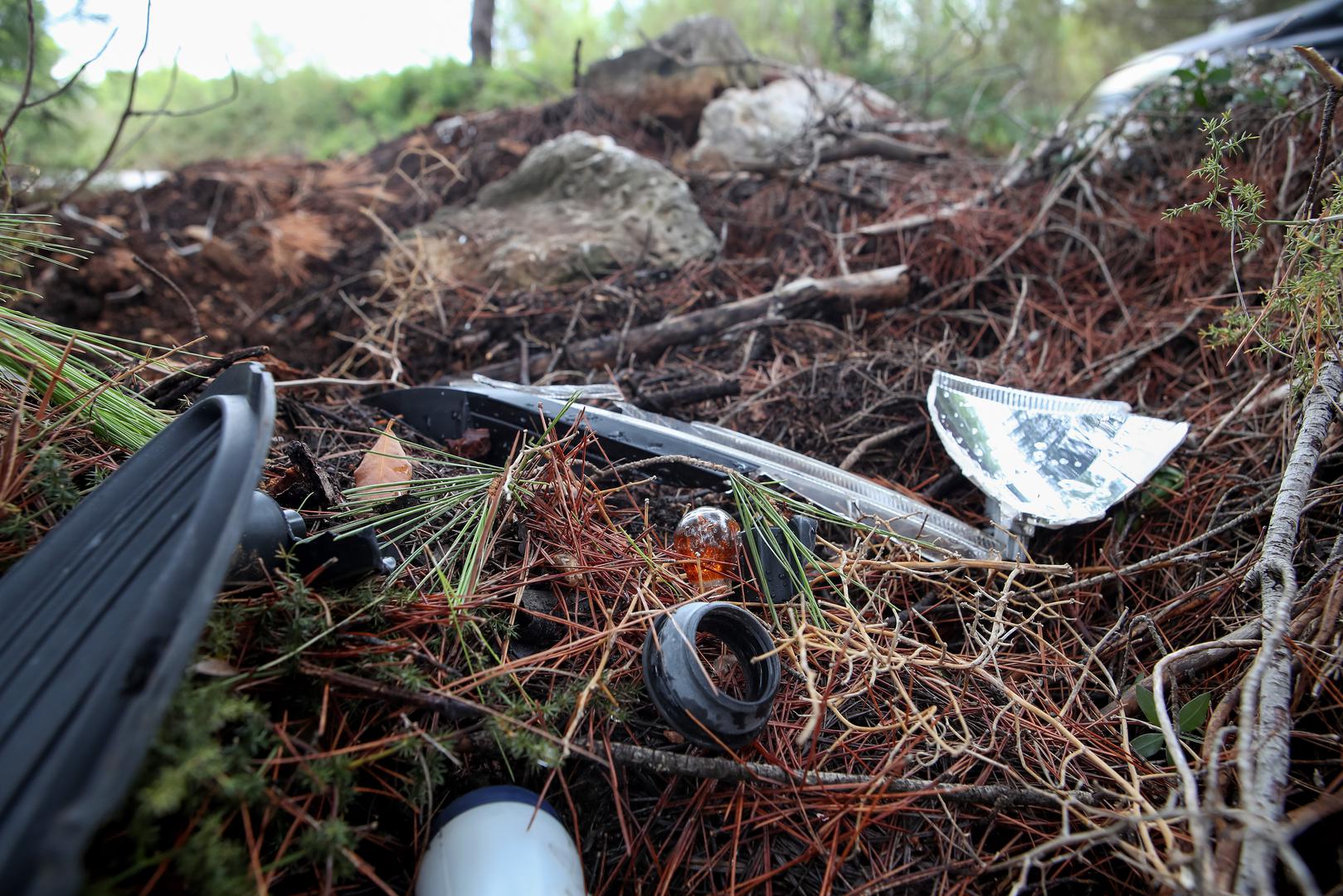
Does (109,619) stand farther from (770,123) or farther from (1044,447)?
(770,123)

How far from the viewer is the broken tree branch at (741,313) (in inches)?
108

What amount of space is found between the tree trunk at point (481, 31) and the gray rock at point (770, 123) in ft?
14.2

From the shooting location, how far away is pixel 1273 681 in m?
1.27

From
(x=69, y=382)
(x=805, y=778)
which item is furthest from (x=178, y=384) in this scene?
(x=805, y=778)

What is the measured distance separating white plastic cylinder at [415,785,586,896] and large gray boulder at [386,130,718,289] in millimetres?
2455

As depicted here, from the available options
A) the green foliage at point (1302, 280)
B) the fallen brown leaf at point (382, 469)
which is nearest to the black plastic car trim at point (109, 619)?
the fallen brown leaf at point (382, 469)

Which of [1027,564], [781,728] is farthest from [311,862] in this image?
[1027,564]

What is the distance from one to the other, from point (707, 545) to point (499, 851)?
808 millimetres

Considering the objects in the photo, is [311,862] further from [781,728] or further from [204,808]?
[781,728]

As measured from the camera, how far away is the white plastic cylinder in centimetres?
107

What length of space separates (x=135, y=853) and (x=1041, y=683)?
1.66 m

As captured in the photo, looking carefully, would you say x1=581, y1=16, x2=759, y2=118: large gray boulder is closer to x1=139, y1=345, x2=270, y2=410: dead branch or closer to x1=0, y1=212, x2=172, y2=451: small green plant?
x1=139, y1=345, x2=270, y2=410: dead branch

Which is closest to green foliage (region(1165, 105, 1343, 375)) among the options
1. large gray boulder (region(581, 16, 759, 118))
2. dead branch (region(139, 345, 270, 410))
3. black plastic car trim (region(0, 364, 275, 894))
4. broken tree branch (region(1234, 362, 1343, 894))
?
broken tree branch (region(1234, 362, 1343, 894))

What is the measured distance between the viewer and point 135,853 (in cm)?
88
